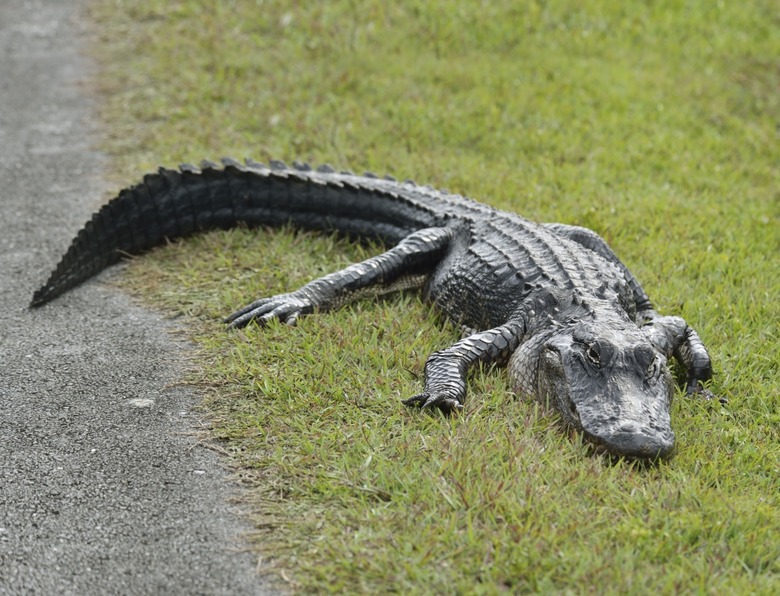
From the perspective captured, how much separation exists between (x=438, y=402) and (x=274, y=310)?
127 cm

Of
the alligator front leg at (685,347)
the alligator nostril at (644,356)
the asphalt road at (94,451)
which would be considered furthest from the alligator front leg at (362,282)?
the alligator nostril at (644,356)

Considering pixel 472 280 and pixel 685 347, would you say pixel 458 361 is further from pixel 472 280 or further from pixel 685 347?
pixel 685 347

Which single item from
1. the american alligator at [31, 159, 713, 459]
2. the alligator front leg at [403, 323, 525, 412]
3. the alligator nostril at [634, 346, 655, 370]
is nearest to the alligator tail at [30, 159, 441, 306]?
the american alligator at [31, 159, 713, 459]

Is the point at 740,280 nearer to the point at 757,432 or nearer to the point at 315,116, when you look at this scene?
the point at 757,432

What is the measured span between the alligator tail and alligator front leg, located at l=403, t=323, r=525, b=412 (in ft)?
4.04

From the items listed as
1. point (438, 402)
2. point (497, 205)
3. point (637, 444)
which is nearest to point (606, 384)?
point (637, 444)

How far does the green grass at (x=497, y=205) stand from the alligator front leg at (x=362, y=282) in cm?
11

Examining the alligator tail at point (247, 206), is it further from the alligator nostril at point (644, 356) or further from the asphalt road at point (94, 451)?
the alligator nostril at point (644, 356)

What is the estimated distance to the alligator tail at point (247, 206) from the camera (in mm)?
5336

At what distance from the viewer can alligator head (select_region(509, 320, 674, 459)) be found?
3436 millimetres

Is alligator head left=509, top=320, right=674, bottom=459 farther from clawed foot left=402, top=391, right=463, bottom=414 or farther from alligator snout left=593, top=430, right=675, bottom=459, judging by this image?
clawed foot left=402, top=391, right=463, bottom=414

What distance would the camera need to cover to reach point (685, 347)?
4332mm

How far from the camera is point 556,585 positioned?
9.41ft

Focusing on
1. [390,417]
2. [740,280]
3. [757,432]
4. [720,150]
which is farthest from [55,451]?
[720,150]
